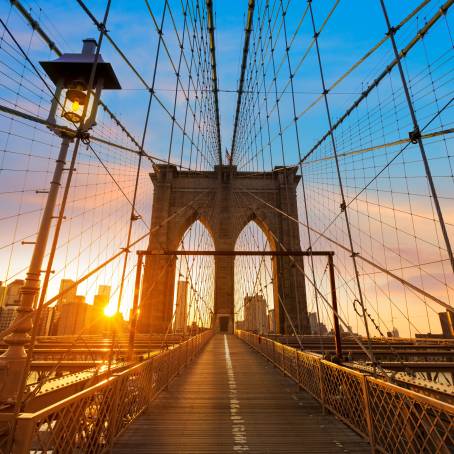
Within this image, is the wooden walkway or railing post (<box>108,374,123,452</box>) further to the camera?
the wooden walkway

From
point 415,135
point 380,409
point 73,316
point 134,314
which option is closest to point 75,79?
point 134,314

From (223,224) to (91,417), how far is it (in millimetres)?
23147

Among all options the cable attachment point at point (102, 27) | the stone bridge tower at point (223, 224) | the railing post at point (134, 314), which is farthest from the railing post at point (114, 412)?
the stone bridge tower at point (223, 224)

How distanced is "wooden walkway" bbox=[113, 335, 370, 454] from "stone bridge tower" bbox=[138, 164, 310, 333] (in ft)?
60.1

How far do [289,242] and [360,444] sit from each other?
2242 centimetres

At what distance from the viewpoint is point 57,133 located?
16.8 ft

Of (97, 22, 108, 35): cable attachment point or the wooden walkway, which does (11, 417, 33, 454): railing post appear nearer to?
the wooden walkway

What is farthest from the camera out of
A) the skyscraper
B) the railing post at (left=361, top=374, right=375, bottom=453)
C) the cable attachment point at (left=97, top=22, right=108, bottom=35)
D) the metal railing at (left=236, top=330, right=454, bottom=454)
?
the skyscraper

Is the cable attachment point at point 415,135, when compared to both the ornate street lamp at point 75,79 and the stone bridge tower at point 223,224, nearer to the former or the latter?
the ornate street lamp at point 75,79

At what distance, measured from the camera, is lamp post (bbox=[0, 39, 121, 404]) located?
372 centimetres

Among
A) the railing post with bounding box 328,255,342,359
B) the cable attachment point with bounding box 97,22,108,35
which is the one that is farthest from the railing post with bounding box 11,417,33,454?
the railing post with bounding box 328,255,342,359

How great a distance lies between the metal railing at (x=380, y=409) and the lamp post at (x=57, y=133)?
4.33 m

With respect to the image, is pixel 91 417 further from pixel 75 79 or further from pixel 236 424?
pixel 75 79

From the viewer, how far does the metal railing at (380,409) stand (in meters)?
2.12
